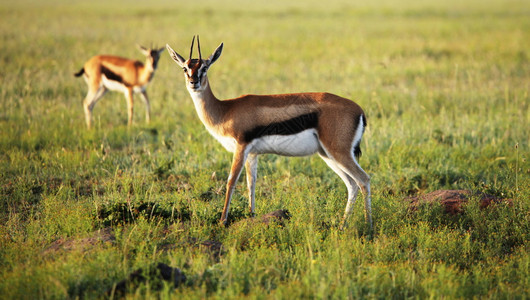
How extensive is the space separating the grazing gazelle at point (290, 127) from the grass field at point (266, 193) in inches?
20.6

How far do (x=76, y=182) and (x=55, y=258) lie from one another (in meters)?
3.04

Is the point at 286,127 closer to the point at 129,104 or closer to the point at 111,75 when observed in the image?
the point at 129,104

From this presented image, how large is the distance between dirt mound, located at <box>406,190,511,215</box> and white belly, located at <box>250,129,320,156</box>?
1.40 meters

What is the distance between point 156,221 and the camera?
18.7 feet

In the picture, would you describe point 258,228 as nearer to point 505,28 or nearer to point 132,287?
point 132,287

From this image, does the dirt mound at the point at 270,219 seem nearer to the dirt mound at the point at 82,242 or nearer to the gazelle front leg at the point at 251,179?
the gazelle front leg at the point at 251,179

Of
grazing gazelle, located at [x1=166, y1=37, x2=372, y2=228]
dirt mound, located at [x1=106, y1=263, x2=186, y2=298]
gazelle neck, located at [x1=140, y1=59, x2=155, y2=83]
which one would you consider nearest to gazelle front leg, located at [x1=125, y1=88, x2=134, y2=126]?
gazelle neck, located at [x1=140, y1=59, x2=155, y2=83]

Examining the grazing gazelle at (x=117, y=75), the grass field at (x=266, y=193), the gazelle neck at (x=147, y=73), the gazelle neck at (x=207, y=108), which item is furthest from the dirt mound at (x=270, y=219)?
the gazelle neck at (x=147, y=73)

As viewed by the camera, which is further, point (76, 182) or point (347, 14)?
point (347, 14)

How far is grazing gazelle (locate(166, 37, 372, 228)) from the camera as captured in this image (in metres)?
5.70

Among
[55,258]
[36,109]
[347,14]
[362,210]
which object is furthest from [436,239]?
[347,14]

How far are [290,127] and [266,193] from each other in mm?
1601

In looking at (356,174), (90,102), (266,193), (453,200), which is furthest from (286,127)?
(90,102)

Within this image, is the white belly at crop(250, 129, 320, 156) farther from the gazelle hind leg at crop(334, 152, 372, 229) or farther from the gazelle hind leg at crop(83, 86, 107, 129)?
the gazelle hind leg at crop(83, 86, 107, 129)
